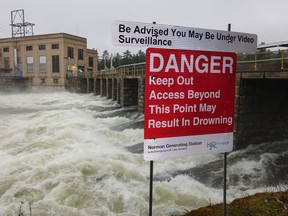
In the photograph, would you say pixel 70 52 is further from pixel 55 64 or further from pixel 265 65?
pixel 265 65

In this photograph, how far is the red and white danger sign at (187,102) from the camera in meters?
3.25

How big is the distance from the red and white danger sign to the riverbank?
129 centimetres

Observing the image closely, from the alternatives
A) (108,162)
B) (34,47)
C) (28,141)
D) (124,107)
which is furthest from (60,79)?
(108,162)

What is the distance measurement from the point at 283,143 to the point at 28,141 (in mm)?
12849

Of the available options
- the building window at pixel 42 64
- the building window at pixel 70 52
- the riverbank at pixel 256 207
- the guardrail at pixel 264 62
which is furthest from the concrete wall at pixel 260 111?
the building window at pixel 42 64

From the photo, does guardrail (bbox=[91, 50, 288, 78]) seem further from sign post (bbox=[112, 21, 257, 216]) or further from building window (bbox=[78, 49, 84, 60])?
building window (bbox=[78, 49, 84, 60])

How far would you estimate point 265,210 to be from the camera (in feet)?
14.3

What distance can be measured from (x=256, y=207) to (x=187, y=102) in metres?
2.26

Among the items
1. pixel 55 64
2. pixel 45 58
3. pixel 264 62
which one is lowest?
pixel 264 62

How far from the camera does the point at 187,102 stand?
11.4 ft

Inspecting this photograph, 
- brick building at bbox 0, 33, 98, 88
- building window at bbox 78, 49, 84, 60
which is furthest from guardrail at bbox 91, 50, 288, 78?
building window at bbox 78, 49, 84, 60

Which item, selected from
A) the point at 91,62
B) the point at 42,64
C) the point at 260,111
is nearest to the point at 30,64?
the point at 42,64

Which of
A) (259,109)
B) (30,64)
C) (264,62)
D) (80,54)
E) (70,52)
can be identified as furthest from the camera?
(80,54)

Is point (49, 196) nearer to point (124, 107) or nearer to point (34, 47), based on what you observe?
point (124, 107)
